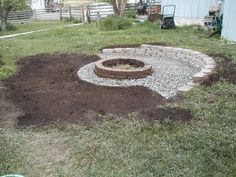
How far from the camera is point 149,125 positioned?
4879mm

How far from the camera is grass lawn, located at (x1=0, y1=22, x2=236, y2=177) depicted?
12.5 ft

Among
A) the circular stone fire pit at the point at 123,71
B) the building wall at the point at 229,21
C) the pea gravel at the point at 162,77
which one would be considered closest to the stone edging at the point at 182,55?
the pea gravel at the point at 162,77

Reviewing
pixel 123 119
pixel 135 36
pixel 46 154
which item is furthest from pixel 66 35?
pixel 46 154

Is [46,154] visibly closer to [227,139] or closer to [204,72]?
[227,139]

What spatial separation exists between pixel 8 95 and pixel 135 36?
20.3 feet

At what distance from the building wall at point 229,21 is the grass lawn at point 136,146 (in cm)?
471

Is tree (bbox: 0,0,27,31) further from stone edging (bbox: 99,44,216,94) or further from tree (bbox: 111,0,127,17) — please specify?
stone edging (bbox: 99,44,216,94)

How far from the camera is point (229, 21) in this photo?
10.5 m

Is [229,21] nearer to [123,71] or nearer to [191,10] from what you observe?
[191,10]

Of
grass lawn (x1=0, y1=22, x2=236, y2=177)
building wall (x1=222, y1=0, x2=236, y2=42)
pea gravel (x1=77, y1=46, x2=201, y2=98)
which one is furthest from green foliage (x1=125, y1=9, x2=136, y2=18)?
grass lawn (x1=0, y1=22, x2=236, y2=177)

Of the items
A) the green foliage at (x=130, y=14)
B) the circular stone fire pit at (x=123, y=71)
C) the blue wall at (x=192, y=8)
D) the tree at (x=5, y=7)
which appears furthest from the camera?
the green foliage at (x=130, y=14)

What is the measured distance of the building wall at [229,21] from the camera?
1023cm

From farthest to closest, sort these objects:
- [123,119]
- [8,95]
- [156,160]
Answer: [8,95]
[123,119]
[156,160]

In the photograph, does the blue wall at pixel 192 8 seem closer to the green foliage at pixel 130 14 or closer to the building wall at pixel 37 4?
the green foliage at pixel 130 14
